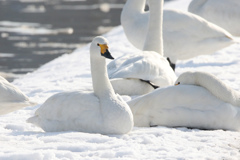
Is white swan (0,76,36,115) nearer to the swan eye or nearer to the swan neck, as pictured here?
the swan eye

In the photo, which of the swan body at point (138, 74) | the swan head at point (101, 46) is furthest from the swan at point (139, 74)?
the swan head at point (101, 46)

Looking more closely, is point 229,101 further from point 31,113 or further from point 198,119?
point 31,113

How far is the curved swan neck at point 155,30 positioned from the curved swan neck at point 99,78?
276 centimetres

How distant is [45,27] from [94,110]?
1272cm

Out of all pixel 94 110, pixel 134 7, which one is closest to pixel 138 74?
pixel 94 110

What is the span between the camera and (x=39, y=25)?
18.1 m

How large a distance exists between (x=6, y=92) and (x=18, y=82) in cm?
427

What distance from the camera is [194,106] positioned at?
5.62 m

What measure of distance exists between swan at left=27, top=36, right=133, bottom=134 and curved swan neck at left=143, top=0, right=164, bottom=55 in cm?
278

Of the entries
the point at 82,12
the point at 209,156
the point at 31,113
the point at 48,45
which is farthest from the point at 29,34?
the point at 209,156

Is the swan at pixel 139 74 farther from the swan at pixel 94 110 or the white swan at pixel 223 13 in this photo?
the white swan at pixel 223 13

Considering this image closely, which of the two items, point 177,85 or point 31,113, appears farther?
point 31,113

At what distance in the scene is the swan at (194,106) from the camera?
553 cm

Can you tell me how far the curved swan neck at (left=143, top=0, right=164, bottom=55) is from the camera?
27.3ft
